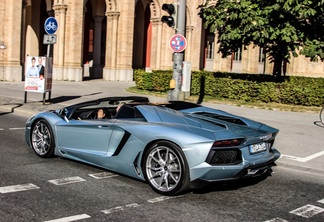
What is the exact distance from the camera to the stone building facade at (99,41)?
28906 mm

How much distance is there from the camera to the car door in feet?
22.2

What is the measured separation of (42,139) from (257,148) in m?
4.00

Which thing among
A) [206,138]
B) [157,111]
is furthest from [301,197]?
[157,111]

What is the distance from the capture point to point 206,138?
568 centimetres

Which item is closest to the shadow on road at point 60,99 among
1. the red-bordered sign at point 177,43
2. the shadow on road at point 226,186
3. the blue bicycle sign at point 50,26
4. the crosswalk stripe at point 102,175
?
the blue bicycle sign at point 50,26

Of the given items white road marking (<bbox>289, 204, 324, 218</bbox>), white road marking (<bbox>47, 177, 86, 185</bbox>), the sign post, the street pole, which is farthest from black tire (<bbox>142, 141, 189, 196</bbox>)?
the sign post

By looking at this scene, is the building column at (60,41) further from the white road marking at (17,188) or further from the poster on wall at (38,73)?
the white road marking at (17,188)

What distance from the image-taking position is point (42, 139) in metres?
8.02

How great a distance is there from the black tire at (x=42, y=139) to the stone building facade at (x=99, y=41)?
20.2m

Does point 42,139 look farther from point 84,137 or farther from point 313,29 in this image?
point 313,29

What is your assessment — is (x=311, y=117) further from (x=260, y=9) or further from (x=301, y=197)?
(x=301, y=197)

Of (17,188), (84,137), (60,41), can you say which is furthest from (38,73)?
(60,41)

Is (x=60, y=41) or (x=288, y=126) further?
(x=60, y=41)

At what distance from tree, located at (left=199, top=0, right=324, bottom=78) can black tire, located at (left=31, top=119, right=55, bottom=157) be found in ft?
42.3
